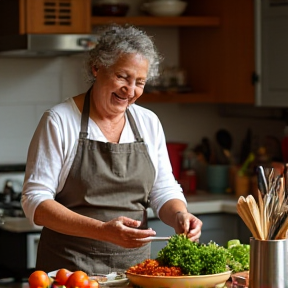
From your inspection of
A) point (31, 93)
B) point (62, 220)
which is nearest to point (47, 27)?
point (31, 93)

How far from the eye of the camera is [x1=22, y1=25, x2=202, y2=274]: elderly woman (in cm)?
247

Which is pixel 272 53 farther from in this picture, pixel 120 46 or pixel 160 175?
pixel 120 46

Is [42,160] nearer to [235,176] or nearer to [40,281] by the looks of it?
[40,281]

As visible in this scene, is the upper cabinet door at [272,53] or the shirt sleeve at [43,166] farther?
the upper cabinet door at [272,53]

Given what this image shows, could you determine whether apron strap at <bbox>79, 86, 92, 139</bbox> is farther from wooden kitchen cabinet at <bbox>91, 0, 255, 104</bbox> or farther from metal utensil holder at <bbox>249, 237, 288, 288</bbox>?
wooden kitchen cabinet at <bbox>91, 0, 255, 104</bbox>

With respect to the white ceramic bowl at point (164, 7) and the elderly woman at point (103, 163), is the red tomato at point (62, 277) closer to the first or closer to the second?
the elderly woman at point (103, 163)

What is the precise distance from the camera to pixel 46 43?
387 centimetres

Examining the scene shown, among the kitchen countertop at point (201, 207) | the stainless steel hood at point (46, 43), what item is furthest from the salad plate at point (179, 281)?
the stainless steel hood at point (46, 43)

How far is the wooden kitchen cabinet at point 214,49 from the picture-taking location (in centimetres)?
425

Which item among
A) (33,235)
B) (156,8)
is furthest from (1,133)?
(156,8)

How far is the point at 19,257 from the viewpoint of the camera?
3.67 m

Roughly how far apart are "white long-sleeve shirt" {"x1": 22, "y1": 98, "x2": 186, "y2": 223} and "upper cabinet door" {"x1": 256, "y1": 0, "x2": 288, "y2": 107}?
149 cm

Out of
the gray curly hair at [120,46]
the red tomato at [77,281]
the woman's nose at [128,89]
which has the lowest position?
the red tomato at [77,281]

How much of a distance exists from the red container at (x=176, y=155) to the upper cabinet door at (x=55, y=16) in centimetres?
93
